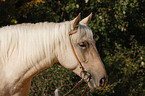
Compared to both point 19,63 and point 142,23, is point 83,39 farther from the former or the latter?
point 142,23

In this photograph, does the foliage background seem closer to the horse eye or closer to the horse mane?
the horse eye

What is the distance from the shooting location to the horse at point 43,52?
6.64ft

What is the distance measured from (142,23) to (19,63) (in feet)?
17.4

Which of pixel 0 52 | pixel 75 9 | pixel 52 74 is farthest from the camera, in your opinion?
pixel 75 9

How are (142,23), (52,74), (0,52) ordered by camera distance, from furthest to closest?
(142,23), (52,74), (0,52)

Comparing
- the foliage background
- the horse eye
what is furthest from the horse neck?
the foliage background

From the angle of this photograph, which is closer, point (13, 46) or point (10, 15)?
point (13, 46)

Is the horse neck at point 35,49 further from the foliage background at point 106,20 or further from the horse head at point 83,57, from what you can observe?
the foliage background at point 106,20

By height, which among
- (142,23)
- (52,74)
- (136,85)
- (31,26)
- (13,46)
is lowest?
(136,85)

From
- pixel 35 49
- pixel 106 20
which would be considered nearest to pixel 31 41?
pixel 35 49

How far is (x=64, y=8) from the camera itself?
5.75 m

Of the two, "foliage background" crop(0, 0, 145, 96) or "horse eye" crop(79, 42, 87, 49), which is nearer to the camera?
"horse eye" crop(79, 42, 87, 49)

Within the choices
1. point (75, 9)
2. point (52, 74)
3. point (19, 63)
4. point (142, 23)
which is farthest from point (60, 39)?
point (142, 23)

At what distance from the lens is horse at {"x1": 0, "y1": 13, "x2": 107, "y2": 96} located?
2.03m
